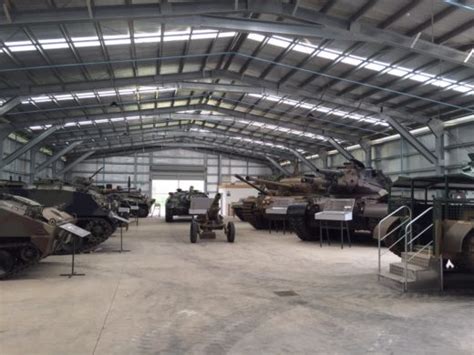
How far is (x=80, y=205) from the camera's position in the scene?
13.0 m

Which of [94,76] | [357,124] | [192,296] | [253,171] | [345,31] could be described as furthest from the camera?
[253,171]

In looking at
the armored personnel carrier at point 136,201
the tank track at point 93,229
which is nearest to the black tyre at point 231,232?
the tank track at point 93,229

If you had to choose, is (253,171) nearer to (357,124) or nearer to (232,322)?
(357,124)

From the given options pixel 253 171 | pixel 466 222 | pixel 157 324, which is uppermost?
pixel 253 171

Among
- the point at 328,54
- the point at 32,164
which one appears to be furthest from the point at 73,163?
the point at 328,54

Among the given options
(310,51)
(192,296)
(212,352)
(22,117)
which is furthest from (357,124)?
(212,352)

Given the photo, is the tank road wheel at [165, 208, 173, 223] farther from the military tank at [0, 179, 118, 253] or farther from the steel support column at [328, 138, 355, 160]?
the military tank at [0, 179, 118, 253]

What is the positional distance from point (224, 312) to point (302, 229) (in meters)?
9.84

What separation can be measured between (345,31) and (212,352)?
10.1 metres

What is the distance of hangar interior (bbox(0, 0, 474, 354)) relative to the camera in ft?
17.8

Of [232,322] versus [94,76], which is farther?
[94,76]

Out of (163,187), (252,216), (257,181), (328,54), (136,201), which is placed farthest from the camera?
(163,187)

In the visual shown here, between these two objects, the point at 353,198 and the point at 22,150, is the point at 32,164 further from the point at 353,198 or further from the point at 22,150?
the point at 353,198

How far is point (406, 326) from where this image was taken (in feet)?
17.7
